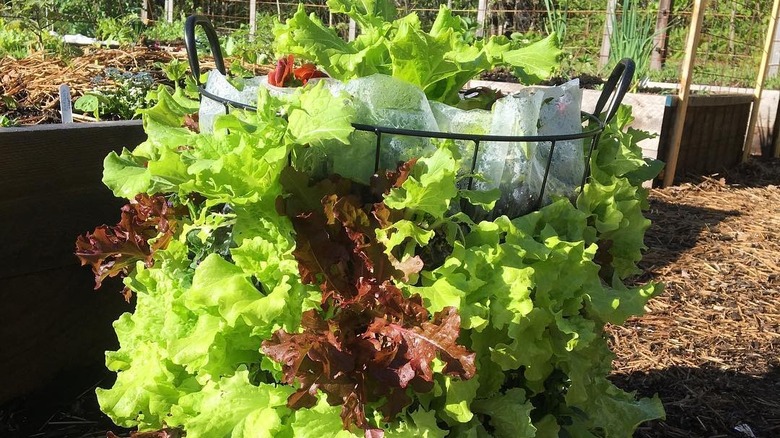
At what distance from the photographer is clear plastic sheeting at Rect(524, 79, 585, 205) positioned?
1.37 m

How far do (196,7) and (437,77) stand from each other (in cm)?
1115

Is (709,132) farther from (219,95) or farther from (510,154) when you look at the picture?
(219,95)

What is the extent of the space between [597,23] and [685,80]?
7132 millimetres

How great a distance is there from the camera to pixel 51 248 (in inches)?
82.7

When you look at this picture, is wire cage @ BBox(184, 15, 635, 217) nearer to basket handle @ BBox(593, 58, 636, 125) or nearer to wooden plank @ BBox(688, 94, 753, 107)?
basket handle @ BBox(593, 58, 636, 125)

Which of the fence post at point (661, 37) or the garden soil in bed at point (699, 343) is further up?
the fence post at point (661, 37)

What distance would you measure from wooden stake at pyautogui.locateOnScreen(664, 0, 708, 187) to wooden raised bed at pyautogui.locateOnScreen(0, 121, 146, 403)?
439cm

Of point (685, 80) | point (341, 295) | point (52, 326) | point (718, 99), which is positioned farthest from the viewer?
point (718, 99)

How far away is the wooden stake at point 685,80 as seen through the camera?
17.4 ft

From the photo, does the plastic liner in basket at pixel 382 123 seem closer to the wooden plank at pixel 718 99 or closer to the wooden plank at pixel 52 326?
the wooden plank at pixel 52 326

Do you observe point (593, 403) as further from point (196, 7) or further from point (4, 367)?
point (196, 7)

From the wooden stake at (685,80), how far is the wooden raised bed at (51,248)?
14.4ft

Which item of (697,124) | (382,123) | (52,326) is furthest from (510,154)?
(697,124)

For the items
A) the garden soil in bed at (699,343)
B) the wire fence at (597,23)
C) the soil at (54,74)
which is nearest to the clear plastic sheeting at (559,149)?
the garden soil in bed at (699,343)
